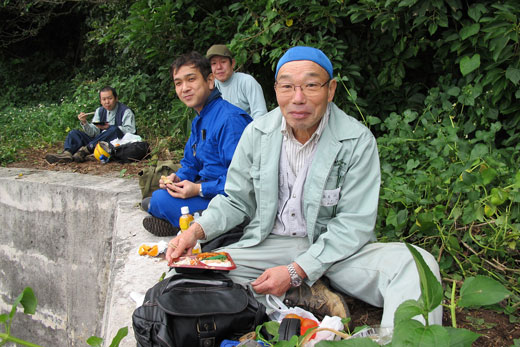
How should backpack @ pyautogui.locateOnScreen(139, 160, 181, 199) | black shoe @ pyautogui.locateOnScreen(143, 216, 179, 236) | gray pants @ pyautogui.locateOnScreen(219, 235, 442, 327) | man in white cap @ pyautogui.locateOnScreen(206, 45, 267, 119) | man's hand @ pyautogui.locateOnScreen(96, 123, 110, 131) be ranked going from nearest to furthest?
gray pants @ pyautogui.locateOnScreen(219, 235, 442, 327) < black shoe @ pyautogui.locateOnScreen(143, 216, 179, 236) < backpack @ pyautogui.locateOnScreen(139, 160, 181, 199) < man in white cap @ pyautogui.locateOnScreen(206, 45, 267, 119) < man's hand @ pyautogui.locateOnScreen(96, 123, 110, 131)

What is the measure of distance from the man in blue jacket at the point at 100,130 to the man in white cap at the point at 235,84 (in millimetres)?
2125

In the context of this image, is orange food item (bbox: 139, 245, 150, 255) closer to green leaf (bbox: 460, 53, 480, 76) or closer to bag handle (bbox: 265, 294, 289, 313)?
bag handle (bbox: 265, 294, 289, 313)

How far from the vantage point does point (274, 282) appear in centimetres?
196

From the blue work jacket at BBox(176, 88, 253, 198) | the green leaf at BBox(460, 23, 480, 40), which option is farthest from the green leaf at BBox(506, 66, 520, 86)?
the blue work jacket at BBox(176, 88, 253, 198)

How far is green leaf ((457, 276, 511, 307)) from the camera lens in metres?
0.94

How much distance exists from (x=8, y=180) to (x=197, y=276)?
3.91 meters

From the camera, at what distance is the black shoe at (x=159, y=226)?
3137mm

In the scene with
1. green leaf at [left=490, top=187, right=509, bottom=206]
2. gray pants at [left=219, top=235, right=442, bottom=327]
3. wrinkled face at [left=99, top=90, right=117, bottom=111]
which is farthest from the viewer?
wrinkled face at [left=99, top=90, right=117, bottom=111]

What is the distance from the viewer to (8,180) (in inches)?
193

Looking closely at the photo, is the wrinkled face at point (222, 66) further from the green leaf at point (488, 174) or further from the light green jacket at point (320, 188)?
the green leaf at point (488, 174)

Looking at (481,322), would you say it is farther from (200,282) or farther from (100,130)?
(100,130)

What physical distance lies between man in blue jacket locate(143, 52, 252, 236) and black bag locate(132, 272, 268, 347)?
112 centimetres

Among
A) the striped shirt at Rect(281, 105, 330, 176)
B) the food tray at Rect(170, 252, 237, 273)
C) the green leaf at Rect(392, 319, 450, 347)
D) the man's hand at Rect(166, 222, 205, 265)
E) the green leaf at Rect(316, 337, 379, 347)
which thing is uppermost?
the striped shirt at Rect(281, 105, 330, 176)

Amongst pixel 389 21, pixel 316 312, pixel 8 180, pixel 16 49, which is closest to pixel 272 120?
pixel 316 312
